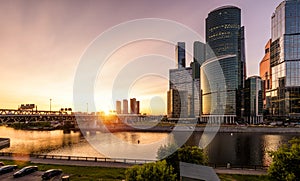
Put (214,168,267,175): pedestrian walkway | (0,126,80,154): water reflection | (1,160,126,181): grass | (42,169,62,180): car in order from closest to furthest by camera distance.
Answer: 1. (42,169,62,180): car
2. (1,160,126,181): grass
3. (214,168,267,175): pedestrian walkway
4. (0,126,80,154): water reflection

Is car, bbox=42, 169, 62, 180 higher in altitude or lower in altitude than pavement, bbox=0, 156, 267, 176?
higher

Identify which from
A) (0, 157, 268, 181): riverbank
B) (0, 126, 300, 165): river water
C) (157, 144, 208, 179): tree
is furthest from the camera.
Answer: (0, 126, 300, 165): river water

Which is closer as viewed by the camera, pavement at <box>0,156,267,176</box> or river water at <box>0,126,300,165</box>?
pavement at <box>0,156,267,176</box>

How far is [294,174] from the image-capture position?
74.2ft

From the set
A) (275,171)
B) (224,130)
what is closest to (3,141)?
(275,171)

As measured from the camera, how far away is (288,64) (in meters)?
184

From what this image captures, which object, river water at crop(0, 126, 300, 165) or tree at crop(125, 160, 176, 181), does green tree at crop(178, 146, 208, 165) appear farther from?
river water at crop(0, 126, 300, 165)

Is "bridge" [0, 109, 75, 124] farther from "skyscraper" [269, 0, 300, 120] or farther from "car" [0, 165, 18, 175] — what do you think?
"skyscraper" [269, 0, 300, 120]

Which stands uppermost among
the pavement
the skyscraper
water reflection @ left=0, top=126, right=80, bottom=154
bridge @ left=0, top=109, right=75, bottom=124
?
the skyscraper

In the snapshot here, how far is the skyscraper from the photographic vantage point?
17762 centimetres

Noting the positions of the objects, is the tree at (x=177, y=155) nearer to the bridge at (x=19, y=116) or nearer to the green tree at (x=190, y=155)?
the green tree at (x=190, y=155)

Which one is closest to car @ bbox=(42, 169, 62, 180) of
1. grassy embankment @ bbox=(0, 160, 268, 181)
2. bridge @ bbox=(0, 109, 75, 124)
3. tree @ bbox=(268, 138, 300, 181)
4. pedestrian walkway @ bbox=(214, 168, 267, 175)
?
grassy embankment @ bbox=(0, 160, 268, 181)

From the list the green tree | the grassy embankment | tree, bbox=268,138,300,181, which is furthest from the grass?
tree, bbox=268,138,300,181

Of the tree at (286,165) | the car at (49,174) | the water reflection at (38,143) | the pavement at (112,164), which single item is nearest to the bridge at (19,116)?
the water reflection at (38,143)
